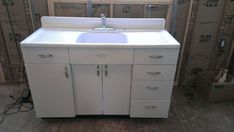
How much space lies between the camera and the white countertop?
1.50 meters

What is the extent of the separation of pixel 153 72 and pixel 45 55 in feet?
3.03

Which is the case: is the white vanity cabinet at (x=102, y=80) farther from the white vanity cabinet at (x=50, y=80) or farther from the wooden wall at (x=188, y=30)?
the wooden wall at (x=188, y=30)

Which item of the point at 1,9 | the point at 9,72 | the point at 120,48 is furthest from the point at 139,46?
the point at 9,72

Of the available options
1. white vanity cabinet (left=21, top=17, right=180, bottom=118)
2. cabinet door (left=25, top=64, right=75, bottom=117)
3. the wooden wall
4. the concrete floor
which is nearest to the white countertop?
white vanity cabinet (left=21, top=17, right=180, bottom=118)

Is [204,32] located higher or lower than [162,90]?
higher

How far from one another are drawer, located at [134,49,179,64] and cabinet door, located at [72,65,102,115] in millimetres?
348

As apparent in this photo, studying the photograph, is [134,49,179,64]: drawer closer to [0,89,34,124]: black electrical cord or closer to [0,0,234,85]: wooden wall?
[0,0,234,85]: wooden wall

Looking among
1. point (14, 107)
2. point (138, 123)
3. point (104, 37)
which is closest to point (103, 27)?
point (104, 37)

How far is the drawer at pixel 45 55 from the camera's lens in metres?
1.52

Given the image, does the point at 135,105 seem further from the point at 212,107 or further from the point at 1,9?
the point at 1,9

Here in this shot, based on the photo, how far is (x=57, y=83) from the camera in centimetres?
166

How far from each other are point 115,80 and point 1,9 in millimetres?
1459

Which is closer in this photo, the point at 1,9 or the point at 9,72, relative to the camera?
the point at 1,9

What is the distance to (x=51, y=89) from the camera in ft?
5.53
